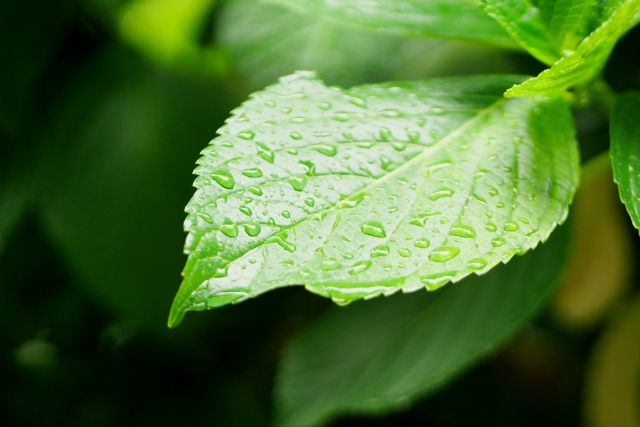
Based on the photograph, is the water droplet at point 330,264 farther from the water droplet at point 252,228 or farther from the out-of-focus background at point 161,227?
the out-of-focus background at point 161,227

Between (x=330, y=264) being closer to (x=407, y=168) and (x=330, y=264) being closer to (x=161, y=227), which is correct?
(x=407, y=168)

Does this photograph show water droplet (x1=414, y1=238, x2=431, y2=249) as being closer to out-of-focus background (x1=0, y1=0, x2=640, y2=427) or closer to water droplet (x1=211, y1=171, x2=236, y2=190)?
water droplet (x1=211, y1=171, x2=236, y2=190)

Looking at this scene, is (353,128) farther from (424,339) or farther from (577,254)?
(577,254)

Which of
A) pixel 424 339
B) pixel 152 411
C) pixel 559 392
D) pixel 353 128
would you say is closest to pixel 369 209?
pixel 353 128

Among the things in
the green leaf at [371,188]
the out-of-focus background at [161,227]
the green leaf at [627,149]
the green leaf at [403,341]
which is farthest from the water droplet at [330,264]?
the out-of-focus background at [161,227]

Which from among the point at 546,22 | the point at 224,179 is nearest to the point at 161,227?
the point at 224,179

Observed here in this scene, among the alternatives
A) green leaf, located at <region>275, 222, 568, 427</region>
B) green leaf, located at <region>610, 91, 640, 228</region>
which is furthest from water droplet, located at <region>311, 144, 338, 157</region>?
green leaf, located at <region>275, 222, 568, 427</region>
